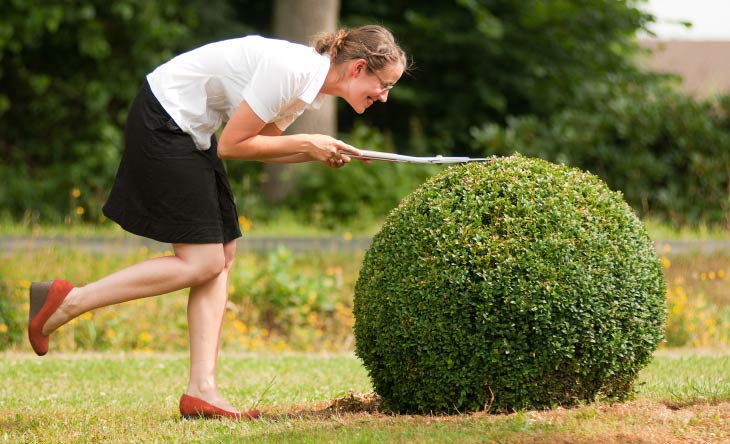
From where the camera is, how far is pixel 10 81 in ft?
43.9

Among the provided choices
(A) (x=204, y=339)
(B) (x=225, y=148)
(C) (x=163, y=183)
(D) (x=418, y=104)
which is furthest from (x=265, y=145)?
(D) (x=418, y=104)

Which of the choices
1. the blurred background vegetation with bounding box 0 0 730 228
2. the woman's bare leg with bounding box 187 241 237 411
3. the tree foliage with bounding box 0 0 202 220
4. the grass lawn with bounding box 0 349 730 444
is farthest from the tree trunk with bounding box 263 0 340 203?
the woman's bare leg with bounding box 187 241 237 411

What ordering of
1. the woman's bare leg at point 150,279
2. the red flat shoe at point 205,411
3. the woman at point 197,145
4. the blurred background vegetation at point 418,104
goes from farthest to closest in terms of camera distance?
the blurred background vegetation at point 418,104, the red flat shoe at point 205,411, the woman's bare leg at point 150,279, the woman at point 197,145

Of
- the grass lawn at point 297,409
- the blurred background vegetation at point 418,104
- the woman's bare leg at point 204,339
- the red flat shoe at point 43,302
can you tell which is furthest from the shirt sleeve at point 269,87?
the blurred background vegetation at point 418,104

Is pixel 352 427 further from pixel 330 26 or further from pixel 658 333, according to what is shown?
pixel 330 26

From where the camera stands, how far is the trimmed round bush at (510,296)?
150 inches

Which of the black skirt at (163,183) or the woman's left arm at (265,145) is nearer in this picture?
the woman's left arm at (265,145)

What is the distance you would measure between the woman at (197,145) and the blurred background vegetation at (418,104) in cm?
695

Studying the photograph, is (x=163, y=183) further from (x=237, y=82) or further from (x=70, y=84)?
(x=70, y=84)

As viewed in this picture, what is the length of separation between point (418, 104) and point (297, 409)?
983 centimetres

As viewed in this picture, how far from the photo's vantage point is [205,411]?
14.1ft

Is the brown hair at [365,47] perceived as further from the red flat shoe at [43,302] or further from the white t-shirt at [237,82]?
the red flat shoe at [43,302]

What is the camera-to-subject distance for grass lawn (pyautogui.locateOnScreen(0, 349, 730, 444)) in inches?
143

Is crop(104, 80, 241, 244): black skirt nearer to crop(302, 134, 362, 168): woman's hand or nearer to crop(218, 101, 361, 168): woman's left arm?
crop(218, 101, 361, 168): woman's left arm
